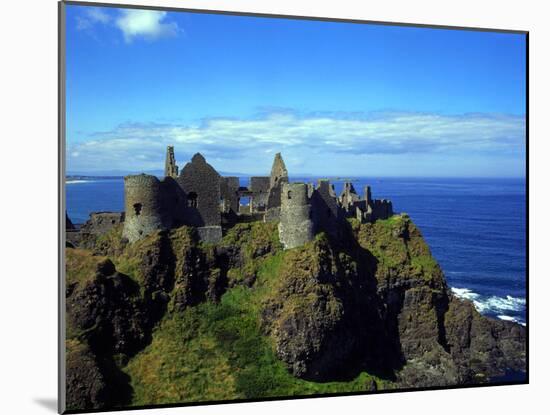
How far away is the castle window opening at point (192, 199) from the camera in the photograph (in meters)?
23.7

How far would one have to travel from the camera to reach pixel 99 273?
21062 millimetres

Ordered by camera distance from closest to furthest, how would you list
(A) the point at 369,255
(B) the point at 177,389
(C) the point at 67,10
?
(C) the point at 67,10 < (B) the point at 177,389 < (A) the point at 369,255

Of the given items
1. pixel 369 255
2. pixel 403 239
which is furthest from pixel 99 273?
pixel 403 239

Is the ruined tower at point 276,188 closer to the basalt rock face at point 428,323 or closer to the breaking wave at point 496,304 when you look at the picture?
the basalt rock face at point 428,323

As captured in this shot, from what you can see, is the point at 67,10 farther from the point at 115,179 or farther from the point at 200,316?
the point at 200,316

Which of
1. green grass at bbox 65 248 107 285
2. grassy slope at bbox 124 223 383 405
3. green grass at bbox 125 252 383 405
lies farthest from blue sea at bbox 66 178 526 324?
green grass at bbox 125 252 383 405

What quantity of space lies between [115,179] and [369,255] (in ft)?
31.4

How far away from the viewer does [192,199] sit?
78.2 feet

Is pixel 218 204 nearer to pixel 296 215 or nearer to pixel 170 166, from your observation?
pixel 170 166

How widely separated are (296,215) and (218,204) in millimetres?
2636

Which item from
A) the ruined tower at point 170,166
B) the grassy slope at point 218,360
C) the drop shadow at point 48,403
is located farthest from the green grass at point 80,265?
the ruined tower at point 170,166

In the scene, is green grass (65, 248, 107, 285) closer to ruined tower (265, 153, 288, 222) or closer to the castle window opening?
the castle window opening

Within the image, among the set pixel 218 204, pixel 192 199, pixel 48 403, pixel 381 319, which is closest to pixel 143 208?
pixel 192 199

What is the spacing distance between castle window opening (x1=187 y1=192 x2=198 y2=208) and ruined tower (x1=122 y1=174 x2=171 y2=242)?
1.05 meters
